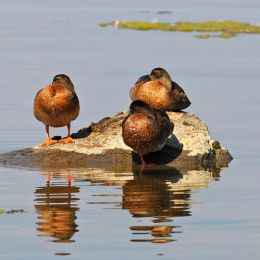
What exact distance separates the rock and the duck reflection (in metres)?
0.90

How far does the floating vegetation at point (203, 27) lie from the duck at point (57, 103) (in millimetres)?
24062

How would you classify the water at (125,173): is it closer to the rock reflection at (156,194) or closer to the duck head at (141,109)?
the rock reflection at (156,194)

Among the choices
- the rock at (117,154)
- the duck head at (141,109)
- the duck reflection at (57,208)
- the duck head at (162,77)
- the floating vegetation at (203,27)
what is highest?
the floating vegetation at (203,27)

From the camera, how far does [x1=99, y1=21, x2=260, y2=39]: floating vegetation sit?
4241 cm

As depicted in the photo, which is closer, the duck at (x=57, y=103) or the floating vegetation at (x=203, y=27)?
the duck at (x=57, y=103)

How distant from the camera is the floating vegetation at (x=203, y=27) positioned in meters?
42.4

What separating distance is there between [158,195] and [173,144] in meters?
2.66

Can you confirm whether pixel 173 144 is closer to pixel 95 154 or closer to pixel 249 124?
pixel 95 154

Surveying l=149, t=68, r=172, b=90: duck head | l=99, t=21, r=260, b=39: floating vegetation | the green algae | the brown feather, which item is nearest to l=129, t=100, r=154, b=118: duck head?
the brown feather

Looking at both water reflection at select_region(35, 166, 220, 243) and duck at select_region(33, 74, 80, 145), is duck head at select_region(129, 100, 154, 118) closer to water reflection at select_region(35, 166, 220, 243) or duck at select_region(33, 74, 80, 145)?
water reflection at select_region(35, 166, 220, 243)

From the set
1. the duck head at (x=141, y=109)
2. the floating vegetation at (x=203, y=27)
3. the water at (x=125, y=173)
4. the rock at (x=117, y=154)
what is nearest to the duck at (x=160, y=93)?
the rock at (x=117, y=154)

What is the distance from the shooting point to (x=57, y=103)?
57.0 ft

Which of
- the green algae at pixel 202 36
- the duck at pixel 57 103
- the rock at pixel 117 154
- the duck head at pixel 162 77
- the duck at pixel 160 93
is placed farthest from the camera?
the green algae at pixel 202 36

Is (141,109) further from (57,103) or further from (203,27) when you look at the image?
(203,27)
